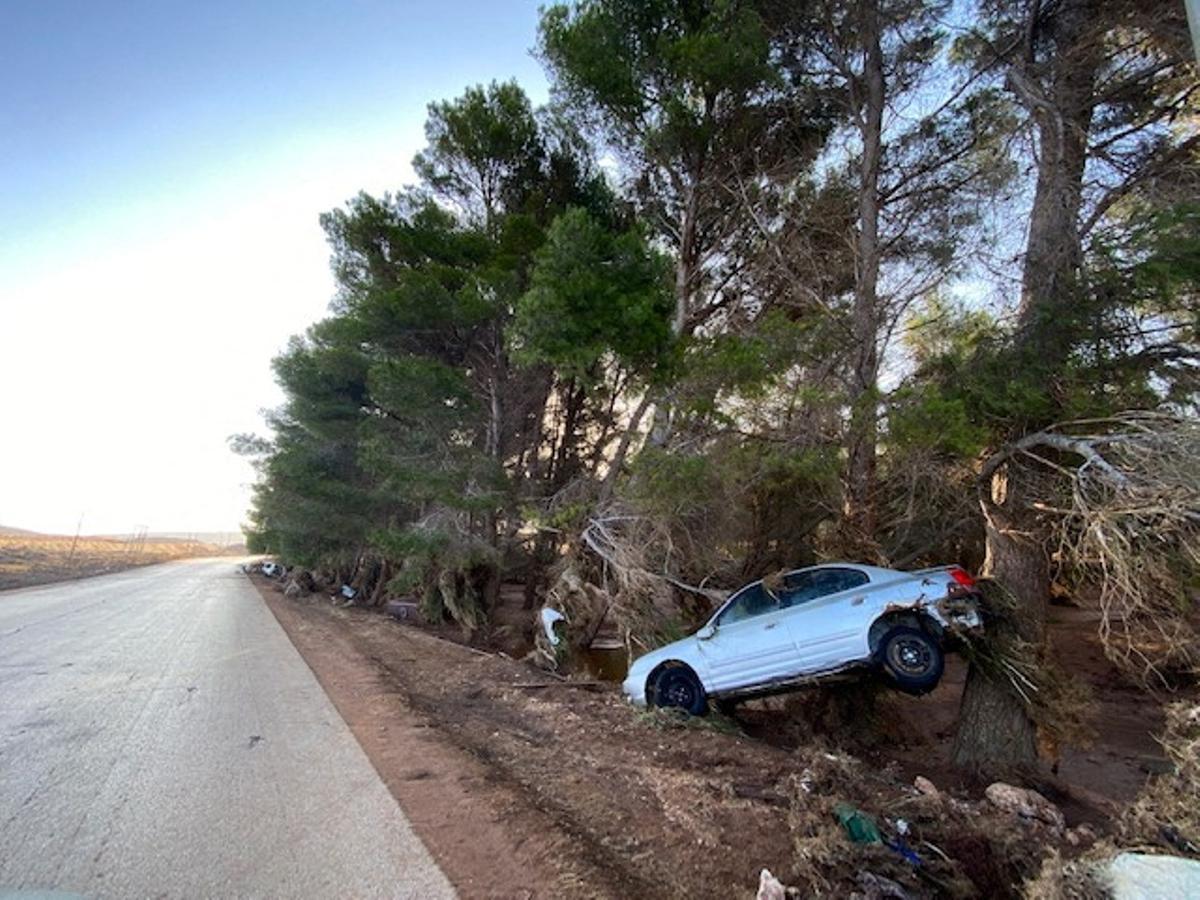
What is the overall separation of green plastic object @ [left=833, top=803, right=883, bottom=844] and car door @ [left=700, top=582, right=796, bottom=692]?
10.2 feet

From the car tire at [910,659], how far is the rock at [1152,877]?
138 inches

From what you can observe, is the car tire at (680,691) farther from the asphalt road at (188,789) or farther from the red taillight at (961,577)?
the asphalt road at (188,789)

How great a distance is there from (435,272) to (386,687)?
28.1 feet

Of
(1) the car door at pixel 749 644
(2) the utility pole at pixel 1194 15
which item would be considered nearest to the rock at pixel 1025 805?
(1) the car door at pixel 749 644

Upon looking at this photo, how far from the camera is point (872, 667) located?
564 cm

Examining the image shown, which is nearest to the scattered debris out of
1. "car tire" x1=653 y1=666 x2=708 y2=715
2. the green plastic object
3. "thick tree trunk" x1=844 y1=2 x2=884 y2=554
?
"car tire" x1=653 y1=666 x2=708 y2=715

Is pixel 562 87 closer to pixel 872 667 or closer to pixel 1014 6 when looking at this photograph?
pixel 1014 6

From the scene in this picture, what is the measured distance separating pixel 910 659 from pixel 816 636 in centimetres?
91

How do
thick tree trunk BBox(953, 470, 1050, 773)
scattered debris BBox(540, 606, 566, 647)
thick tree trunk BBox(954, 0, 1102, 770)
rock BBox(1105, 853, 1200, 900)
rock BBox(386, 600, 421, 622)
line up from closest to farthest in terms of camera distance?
1. rock BBox(1105, 853, 1200, 900)
2. thick tree trunk BBox(954, 0, 1102, 770)
3. thick tree trunk BBox(953, 470, 1050, 773)
4. scattered debris BBox(540, 606, 566, 647)
5. rock BBox(386, 600, 421, 622)

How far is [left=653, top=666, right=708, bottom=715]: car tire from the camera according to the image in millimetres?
6742

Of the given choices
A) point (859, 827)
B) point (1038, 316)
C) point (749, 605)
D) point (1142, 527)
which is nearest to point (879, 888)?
point (859, 827)

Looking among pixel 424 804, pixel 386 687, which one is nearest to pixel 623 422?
pixel 386 687

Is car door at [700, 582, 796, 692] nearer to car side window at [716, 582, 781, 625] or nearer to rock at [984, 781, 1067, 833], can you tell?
car side window at [716, 582, 781, 625]

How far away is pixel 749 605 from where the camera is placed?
22.3 ft
